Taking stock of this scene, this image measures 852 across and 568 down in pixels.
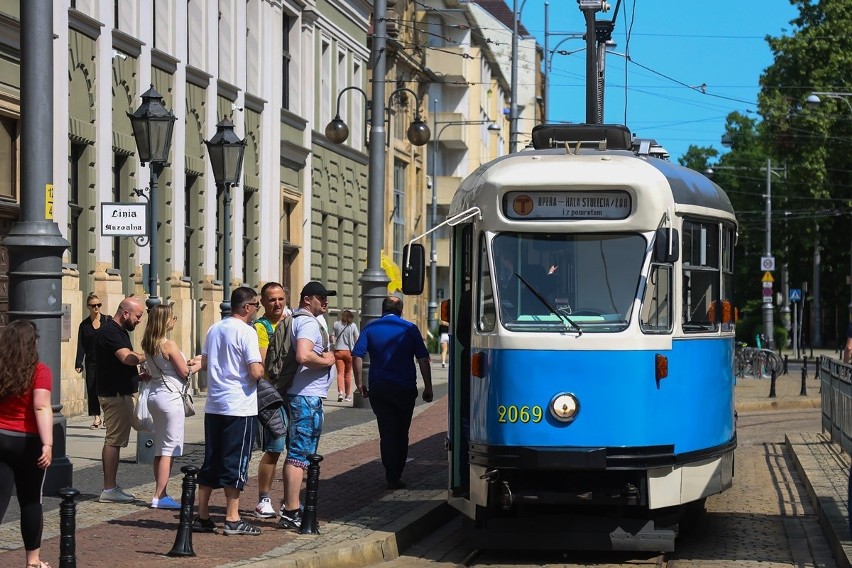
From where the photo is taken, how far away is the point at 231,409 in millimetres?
11633

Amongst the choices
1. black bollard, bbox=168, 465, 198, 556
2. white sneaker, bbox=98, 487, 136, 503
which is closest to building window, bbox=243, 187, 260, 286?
white sneaker, bbox=98, 487, 136, 503

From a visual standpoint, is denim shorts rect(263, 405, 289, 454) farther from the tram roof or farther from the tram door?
the tram roof

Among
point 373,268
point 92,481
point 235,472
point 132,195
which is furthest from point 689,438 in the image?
point 132,195

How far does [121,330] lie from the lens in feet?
45.1

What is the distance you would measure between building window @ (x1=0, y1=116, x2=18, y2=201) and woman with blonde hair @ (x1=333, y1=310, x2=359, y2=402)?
6989 mm

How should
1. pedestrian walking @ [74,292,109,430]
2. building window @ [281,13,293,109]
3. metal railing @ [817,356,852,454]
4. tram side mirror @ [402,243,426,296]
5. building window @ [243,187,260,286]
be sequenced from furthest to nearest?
1. building window @ [281,13,293,109]
2. building window @ [243,187,260,286]
3. pedestrian walking @ [74,292,109,430]
4. metal railing @ [817,356,852,454]
5. tram side mirror @ [402,243,426,296]

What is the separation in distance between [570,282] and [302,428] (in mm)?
2272

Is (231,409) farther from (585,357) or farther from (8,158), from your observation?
(8,158)

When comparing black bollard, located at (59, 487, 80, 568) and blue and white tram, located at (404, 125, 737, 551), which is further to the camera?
blue and white tram, located at (404, 125, 737, 551)

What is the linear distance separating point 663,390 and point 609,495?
2.81 ft

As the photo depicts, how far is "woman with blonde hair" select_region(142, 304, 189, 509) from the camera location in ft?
43.1

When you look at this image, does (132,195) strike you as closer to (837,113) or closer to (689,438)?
(689,438)

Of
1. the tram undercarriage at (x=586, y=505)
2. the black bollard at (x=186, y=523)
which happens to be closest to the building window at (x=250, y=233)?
the tram undercarriage at (x=586, y=505)

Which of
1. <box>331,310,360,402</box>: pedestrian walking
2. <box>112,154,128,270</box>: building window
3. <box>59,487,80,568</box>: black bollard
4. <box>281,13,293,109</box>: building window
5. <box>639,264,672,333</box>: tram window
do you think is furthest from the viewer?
<box>281,13,293,109</box>: building window
